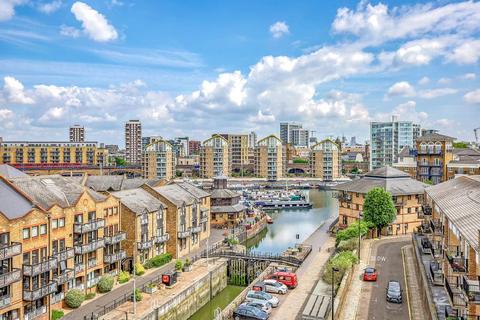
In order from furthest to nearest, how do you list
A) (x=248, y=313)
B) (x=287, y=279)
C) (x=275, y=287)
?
(x=287, y=279), (x=275, y=287), (x=248, y=313)

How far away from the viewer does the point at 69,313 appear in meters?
40.6

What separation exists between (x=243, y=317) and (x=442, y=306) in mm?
16762

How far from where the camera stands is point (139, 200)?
58.2 metres

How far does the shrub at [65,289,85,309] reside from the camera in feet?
136

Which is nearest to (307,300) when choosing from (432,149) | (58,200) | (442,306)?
(442,306)

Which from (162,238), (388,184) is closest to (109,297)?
(162,238)

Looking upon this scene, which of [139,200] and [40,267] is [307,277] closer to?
[139,200]

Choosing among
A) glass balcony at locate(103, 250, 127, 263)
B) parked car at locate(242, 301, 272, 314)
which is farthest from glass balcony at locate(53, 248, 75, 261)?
parked car at locate(242, 301, 272, 314)

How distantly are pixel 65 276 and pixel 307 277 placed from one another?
2727 centimetres

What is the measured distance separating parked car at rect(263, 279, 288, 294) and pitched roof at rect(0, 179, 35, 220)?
25.1m

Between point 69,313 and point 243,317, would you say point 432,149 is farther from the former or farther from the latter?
point 69,313

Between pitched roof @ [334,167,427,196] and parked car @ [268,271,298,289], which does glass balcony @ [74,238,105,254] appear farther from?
pitched roof @ [334,167,427,196]

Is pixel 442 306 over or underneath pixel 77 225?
underneath

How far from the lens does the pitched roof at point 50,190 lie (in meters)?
41.2
